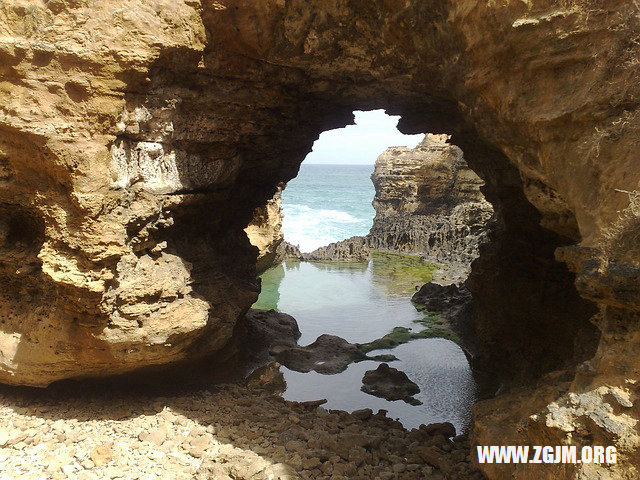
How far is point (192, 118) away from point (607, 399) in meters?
5.79

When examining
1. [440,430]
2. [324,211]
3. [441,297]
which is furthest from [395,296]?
[324,211]

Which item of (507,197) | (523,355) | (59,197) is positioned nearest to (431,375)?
(523,355)

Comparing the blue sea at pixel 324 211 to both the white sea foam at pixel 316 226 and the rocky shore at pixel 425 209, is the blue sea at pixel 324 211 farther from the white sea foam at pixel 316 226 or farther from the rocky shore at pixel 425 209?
the rocky shore at pixel 425 209

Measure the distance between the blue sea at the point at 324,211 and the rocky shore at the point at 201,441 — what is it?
89.0 ft

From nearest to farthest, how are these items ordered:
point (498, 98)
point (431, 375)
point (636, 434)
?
point (636, 434), point (498, 98), point (431, 375)

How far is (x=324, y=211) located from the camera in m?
66.8

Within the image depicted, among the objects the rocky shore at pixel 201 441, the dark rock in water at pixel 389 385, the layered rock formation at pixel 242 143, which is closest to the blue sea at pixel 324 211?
the dark rock in water at pixel 389 385

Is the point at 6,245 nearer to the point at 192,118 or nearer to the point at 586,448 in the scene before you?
the point at 192,118

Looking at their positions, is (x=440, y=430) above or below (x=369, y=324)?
above

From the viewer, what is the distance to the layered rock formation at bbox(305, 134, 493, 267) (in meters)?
23.7

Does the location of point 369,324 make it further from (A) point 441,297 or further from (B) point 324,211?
(B) point 324,211

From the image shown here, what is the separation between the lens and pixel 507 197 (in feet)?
28.5

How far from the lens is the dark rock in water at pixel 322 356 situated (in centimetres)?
1006

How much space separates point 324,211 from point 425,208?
125 ft
